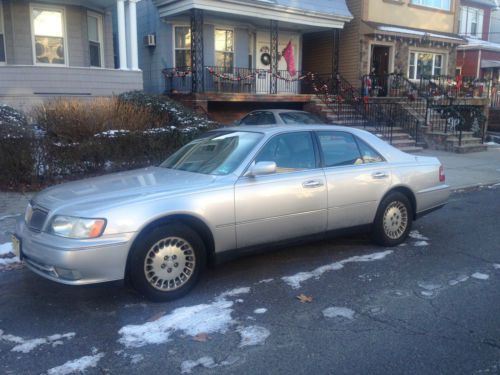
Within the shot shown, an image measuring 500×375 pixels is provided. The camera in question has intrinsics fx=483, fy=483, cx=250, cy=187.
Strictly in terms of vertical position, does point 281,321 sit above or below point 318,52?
below

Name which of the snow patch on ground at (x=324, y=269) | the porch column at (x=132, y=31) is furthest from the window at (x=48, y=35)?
the snow patch on ground at (x=324, y=269)

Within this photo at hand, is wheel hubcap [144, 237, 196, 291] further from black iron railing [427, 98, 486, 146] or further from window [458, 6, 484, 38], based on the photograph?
window [458, 6, 484, 38]

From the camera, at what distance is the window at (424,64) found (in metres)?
22.4

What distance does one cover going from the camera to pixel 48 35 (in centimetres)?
1427

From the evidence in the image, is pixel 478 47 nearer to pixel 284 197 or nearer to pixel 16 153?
pixel 16 153

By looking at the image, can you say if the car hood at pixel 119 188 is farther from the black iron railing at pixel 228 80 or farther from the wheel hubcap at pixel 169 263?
the black iron railing at pixel 228 80

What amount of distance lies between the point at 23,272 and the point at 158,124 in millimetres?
6167

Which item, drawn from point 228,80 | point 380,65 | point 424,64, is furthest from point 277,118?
point 424,64

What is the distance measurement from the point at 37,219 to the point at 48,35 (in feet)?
38.8

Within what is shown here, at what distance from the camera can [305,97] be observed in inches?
694

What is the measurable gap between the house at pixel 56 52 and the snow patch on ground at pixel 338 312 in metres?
11.4

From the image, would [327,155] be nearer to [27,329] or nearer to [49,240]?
[49,240]

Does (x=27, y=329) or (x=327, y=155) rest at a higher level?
(x=327, y=155)

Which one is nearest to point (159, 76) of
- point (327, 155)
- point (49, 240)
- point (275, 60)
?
point (275, 60)
